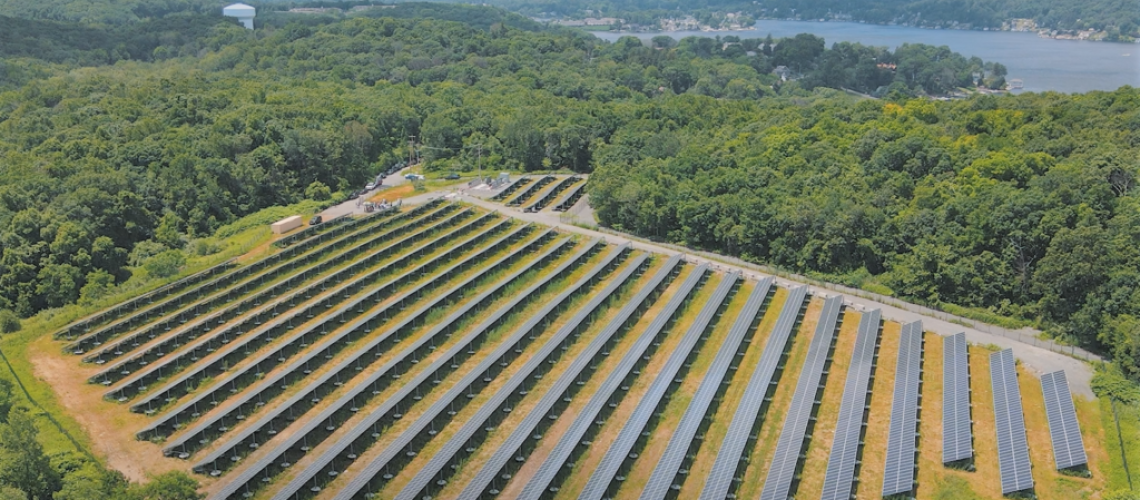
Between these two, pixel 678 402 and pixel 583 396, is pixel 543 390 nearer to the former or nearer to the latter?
pixel 583 396

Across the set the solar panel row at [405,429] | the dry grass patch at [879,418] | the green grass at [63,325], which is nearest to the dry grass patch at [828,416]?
the dry grass patch at [879,418]

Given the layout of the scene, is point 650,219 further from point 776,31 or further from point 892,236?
point 776,31

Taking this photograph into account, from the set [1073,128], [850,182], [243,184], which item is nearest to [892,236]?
[850,182]

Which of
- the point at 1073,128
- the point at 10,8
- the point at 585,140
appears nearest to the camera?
the point at 1073,128

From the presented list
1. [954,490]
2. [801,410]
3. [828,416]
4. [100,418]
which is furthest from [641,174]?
[100,418]

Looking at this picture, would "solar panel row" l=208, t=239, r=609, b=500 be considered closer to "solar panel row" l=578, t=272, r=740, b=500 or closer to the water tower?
"solar panel row" l=578, t=272, r=740, b=500

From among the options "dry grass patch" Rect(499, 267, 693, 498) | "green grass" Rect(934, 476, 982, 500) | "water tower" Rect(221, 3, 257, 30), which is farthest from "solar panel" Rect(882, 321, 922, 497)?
A: "water tower" Rect(221, 3, 257, 30)

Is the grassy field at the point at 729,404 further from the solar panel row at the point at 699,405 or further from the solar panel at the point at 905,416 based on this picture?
the solar panel at the point at 905,416
